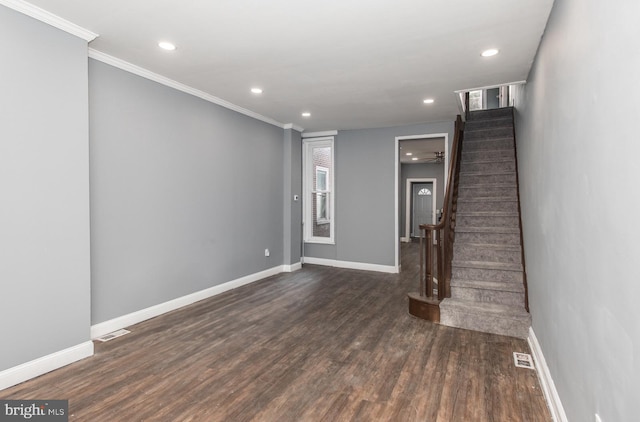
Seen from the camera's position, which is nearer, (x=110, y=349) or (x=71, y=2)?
(x=71, y=2)

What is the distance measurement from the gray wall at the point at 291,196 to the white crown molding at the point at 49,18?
3.63 m

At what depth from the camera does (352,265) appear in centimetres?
661

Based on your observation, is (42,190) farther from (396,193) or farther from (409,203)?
(409,203)

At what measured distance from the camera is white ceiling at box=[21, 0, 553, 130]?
2465 millimetres

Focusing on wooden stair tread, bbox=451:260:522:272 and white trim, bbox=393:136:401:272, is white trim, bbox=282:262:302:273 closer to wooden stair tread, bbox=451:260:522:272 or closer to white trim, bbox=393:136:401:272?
white trim, bbox=393:136:401:272

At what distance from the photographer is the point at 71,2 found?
→ 2.43 m

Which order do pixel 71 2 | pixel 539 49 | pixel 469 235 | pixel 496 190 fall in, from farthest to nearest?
pixel 496 190, pixel 469 235, pixel 539 49, pixel 71 2

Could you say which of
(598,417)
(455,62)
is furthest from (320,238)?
(598,417)

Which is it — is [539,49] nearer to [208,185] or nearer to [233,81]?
[233,81]

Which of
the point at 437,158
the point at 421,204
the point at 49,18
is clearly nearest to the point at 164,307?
the point at 49,18

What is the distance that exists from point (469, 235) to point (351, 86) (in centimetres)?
238

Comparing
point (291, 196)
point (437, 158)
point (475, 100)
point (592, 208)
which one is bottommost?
point (592, 208)

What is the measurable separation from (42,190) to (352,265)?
498 cm

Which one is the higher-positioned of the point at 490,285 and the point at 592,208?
the point at 592,208
